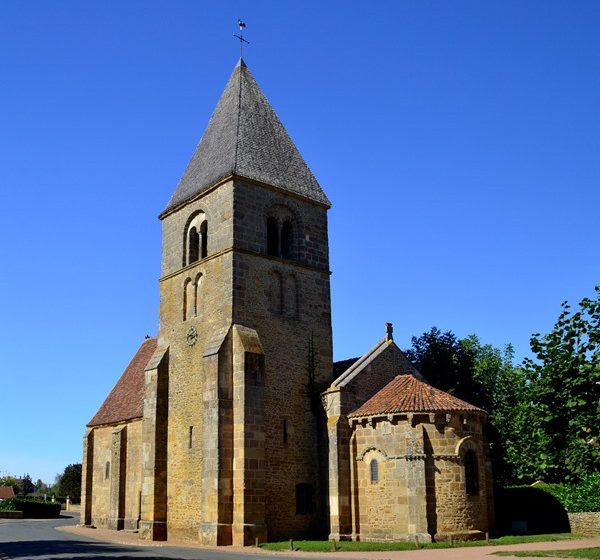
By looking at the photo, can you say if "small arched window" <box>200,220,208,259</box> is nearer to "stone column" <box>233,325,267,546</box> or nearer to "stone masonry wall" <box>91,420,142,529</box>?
"stone column" <box>233,325,267,546</box>

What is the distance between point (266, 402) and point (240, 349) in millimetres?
2727

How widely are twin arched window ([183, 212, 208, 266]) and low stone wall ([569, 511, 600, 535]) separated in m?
20.4

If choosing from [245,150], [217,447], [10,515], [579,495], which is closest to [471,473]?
[579,495]

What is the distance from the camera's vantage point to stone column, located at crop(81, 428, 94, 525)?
132ft

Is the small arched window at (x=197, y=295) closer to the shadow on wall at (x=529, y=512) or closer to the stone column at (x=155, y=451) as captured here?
the stone column at (x=155, y=451)

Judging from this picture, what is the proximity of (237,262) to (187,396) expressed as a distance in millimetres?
6442

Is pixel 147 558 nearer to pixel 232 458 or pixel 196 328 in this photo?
pixel 232 458

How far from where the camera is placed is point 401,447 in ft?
88.9

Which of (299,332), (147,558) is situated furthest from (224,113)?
(147,558)

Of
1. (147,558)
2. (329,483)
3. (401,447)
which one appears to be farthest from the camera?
(329,483)

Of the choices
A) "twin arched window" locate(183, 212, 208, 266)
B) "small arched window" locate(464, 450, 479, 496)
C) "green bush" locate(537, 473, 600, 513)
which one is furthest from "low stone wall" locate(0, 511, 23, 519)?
"green bush" locate(537, 473, 600, 513)

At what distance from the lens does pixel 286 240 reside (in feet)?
111

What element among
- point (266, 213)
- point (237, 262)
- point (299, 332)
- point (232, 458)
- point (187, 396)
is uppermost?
point (266, 213)

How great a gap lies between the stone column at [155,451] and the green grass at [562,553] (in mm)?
15621
